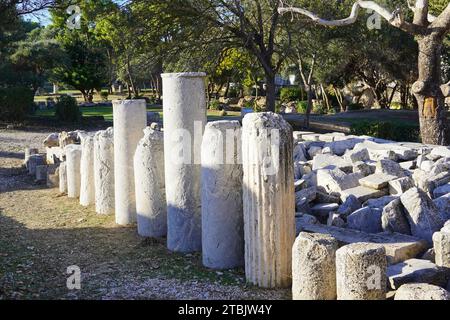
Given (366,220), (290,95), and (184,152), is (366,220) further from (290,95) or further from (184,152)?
(290,95)

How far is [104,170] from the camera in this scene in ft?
27.5

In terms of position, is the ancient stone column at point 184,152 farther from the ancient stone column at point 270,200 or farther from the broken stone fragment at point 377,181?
the broken stone fragment at point 377,181

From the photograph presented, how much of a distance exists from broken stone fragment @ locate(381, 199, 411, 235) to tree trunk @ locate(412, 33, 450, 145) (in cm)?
668

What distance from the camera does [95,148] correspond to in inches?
332

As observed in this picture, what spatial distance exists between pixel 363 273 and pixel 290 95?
32.2 meters

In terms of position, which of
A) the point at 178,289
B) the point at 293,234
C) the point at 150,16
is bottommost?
the point at 178,289

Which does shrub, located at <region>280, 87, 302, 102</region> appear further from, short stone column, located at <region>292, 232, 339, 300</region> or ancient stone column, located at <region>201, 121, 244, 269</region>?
short stone column, located at <region>292, 232, 339, 300</region>

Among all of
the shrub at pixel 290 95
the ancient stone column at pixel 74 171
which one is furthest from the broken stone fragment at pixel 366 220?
the shrub at pixel 290 95

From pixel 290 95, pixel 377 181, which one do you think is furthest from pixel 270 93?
pixel 290 95

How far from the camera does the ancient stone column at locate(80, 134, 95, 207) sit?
8875 mm

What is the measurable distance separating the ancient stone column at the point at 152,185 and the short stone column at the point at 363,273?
3.01 metres
